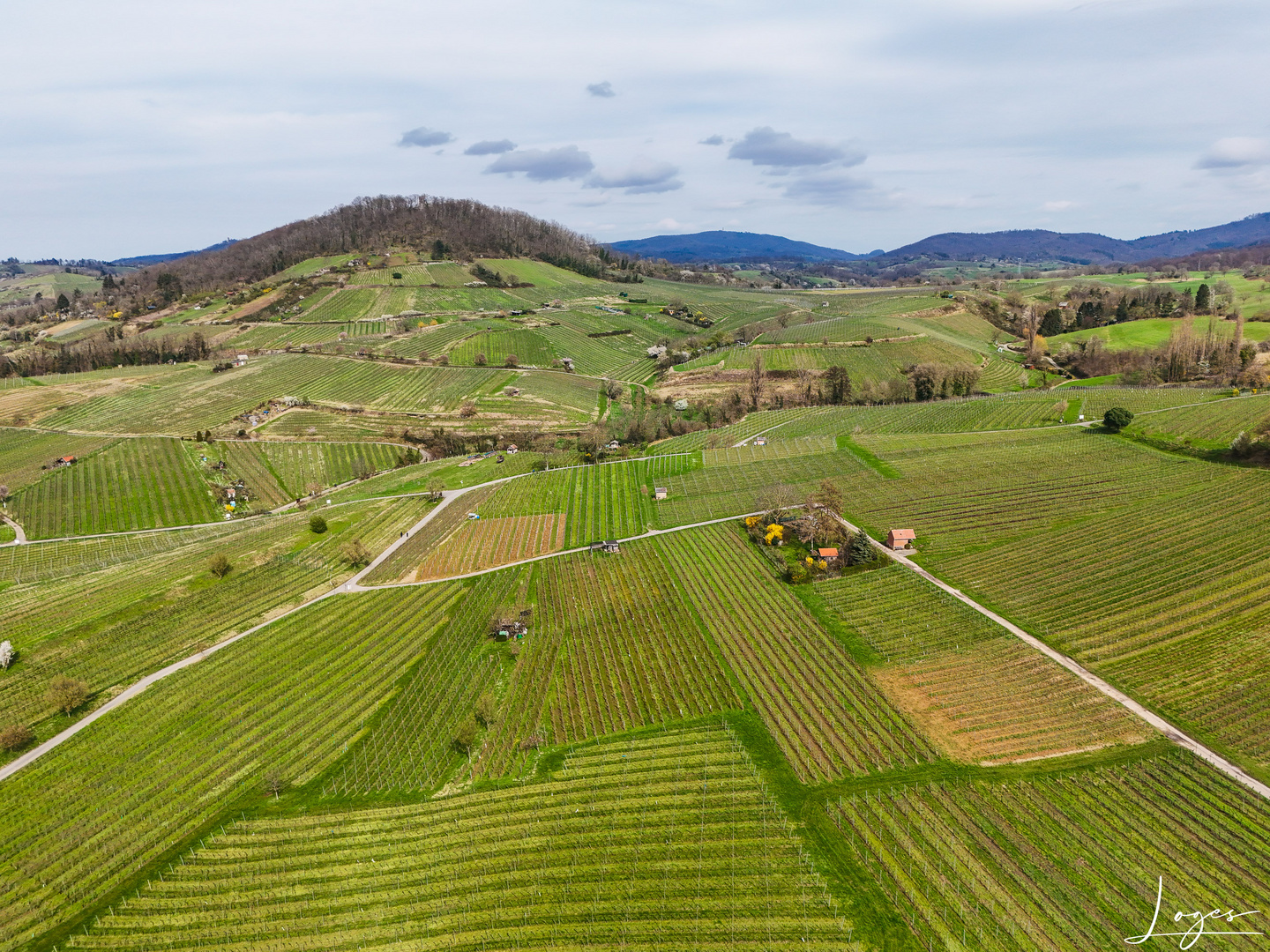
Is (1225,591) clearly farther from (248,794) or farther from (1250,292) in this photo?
(1250,292)

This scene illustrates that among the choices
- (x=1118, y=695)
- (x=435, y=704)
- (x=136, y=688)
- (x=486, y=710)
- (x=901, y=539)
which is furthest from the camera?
(x=901, y=539)

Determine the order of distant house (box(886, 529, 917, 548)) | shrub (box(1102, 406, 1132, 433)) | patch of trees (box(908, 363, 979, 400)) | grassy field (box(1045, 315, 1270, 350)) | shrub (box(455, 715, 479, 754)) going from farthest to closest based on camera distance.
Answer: grassy field (box(1045, 315, 1270, 350)) → patch of trees (box(908, 363, 979, 400)) → shrub (box(1102, 406, 1132, 433)) → distant house (box(886, 529, 917, 548)) → shrub (box(455, 715, 479, 754))

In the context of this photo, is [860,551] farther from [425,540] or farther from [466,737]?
[425,540]

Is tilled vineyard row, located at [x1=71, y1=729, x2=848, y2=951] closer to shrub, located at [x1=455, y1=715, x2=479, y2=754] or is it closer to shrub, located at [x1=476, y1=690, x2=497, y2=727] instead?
shrub, located at [x1=455, y1=715, x2=479, y2=754]

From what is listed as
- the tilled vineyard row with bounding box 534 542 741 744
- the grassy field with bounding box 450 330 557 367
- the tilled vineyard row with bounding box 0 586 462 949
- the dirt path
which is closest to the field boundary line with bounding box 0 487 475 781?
the tilled vineyard row with bounding box 0 586 462 949

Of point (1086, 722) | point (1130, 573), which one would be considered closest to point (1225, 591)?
point (1130, 573)

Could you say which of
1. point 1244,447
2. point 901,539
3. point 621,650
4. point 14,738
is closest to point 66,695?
point 14,738
